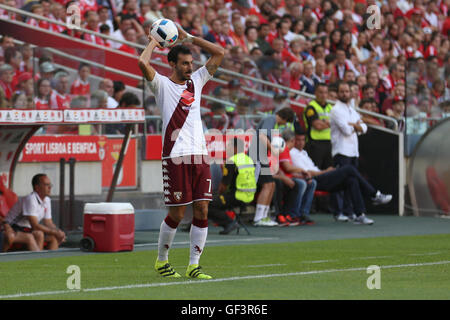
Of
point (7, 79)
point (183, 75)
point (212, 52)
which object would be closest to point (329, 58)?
point (7, 79)

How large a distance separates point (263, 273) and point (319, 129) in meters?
9.60

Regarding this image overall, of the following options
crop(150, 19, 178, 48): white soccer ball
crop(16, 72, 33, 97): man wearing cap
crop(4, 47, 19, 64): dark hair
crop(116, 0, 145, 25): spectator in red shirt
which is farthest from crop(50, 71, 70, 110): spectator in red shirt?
crop(116, 0, 145, 25): spectator in red shirt

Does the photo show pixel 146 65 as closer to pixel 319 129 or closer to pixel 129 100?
pixel 129 100

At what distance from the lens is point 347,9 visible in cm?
2777

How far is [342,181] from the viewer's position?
18.8 metres

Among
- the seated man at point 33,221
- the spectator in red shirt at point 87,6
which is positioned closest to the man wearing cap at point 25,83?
the seated man at point 33,221

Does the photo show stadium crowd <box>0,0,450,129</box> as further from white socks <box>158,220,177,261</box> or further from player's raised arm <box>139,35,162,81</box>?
white socks <box>158,220,177,261</box>

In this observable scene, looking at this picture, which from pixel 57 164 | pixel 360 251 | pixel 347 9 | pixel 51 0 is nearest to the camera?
pixel 360 251

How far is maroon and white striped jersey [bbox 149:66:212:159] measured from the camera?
1057cm

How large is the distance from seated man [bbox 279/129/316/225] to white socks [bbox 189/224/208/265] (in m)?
8.14

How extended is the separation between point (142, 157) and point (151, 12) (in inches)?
184

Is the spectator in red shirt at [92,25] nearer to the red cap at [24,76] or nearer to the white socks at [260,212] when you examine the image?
the white socks at [260,212]
